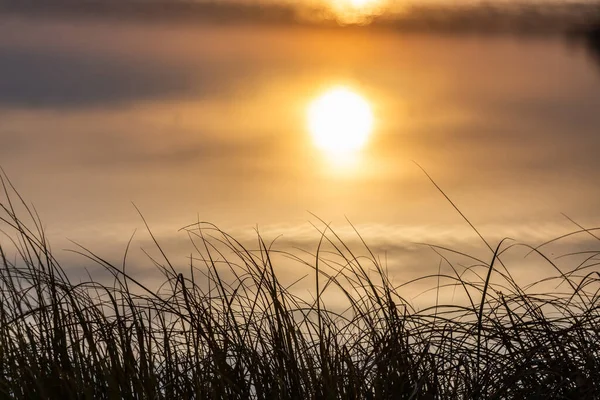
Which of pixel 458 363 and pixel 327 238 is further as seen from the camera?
pixel 327 238

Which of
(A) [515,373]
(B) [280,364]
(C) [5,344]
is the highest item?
(C) [5,344]

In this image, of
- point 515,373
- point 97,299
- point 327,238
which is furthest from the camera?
point 327,238

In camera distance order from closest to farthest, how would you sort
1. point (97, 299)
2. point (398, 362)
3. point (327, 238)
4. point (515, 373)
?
point (515, 373)
point (398, 362)
point (97, 299)
point (327, 238)

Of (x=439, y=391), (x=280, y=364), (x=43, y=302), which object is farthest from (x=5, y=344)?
(x=439, y=391)

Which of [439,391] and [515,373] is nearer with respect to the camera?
[515,373]

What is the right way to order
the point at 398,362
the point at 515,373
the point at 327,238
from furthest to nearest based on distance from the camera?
the point at 327,238
the point at 398,362
the point at 515,373

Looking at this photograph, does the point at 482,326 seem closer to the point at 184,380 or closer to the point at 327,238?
the point at 327,238

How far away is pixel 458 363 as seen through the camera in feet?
8.79

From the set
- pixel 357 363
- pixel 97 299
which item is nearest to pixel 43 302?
pixel 97 299

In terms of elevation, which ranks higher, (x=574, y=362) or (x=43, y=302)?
(x=43, y=302)

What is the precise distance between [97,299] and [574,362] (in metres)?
1.39

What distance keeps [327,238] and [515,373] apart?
0.84 meters

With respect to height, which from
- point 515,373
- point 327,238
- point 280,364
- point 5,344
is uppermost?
point 327,238

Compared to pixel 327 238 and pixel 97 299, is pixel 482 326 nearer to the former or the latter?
pixel 327 238
